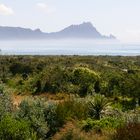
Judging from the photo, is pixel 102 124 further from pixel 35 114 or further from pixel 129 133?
pixel 129 133

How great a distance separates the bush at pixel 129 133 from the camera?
63.7 feet

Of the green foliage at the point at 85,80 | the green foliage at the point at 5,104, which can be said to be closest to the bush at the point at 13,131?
the green foliage at the point at 5,104

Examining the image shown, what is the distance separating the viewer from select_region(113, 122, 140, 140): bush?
63.7 ft

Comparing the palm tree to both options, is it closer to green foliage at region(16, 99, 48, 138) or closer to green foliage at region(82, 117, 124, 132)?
green foliage at region(82, 117, 124, 132)

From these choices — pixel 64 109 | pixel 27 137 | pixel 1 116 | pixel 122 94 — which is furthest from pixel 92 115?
pixel 122 94

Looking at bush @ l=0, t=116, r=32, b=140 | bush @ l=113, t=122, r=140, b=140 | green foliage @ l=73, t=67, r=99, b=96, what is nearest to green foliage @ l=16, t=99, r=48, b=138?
bush @ l=0, t=116, r=32, b=140

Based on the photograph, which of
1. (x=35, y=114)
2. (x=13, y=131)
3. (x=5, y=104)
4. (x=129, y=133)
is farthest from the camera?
(x=5, y=104)

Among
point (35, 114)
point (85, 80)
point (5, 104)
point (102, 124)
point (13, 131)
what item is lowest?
point (85, 80)

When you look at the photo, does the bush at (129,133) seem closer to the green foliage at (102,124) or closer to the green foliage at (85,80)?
the green foliage at (102,124)

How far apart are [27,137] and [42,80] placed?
37.2 m

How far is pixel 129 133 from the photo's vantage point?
19.5 meters

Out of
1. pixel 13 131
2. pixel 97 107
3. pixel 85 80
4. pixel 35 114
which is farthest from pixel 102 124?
pixel 85 80

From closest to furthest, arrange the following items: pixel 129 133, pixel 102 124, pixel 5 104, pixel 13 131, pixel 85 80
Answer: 1. pixel 129 133
2. pixel 13 131
3. pixel 102 124
4. pixel 5 104
5. pixel 85 80

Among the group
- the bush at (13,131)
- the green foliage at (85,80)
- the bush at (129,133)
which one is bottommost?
the green foliage at (85,80)
